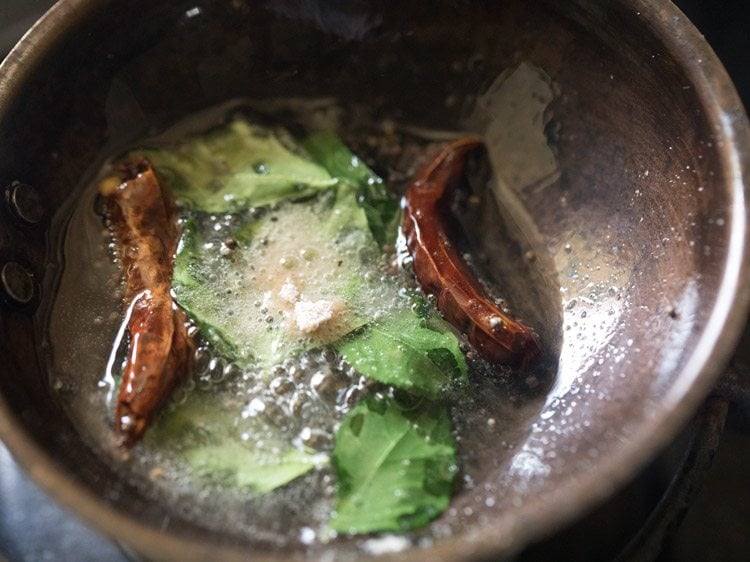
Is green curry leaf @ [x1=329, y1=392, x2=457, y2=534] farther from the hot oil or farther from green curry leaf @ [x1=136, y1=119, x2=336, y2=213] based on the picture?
green curry leaf @ [x1=136, y1=119, x2=336, y2=213]

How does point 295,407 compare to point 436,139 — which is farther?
point 436,139

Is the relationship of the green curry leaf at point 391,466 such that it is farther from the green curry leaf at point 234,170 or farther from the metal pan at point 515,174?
the green curry leaf at point 234,170

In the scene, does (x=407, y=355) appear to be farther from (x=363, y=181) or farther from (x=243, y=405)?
(x=363, y=181)

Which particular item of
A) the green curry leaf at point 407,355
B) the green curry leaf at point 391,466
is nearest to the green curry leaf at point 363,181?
the green curry leaf at point 407,355

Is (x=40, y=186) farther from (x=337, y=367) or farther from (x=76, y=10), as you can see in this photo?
(x=337, y=367)

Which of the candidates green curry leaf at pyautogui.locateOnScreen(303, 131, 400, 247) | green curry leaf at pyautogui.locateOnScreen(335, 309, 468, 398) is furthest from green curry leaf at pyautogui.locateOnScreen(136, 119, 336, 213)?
green curry leaf at pyautogui.locateOnScreen(335, 309, 468, 398)

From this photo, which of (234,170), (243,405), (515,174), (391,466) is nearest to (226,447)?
(243,405)

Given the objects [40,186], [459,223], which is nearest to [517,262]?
[459,223]
